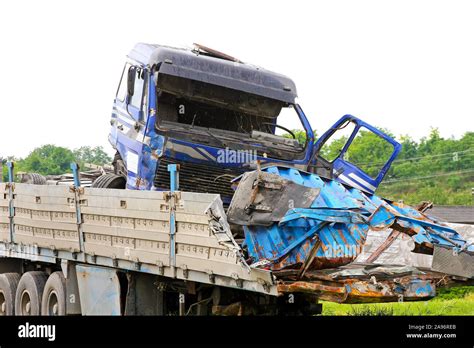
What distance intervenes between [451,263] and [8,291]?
7152 millimetres

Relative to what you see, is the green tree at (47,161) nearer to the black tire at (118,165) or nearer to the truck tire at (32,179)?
the truck tire at (32,179)

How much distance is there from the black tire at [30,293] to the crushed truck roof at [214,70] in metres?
3.33

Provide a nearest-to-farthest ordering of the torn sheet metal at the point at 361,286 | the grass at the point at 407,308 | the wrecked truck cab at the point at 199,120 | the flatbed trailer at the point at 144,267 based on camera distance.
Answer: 1. the torn sheet metal at the point at 361,286
2. the flatbed trailer at the point at 144,267
3. the wrecked truck cab at the point at 199,120
4. the grass at the point at 407,308

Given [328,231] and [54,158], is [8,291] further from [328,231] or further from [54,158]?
[54,158]

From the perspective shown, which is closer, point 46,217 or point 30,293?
point 46,217

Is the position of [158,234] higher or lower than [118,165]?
lower

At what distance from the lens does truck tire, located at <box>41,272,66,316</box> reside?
12.2m

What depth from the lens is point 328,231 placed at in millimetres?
8898

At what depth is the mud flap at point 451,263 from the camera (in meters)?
9.01

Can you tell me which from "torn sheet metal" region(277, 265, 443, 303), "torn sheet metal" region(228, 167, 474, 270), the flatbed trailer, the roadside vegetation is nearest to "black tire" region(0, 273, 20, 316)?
the flatbed trailer

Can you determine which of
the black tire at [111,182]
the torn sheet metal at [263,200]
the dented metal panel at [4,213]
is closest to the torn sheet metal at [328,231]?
the torn sheet metal at [263,200]

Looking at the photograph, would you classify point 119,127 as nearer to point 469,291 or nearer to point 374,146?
point 469,291

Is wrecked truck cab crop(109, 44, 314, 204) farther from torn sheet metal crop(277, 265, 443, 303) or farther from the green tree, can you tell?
the green tree

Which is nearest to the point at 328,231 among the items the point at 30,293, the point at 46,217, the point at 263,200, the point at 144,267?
the point at 263,200
